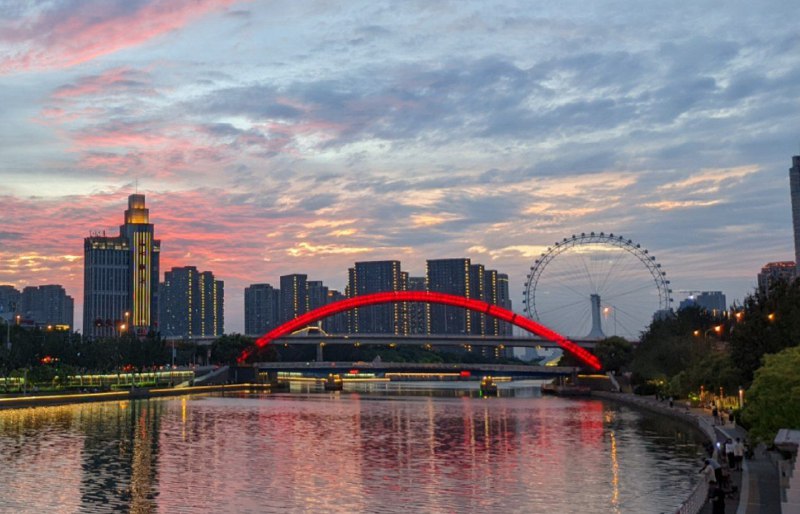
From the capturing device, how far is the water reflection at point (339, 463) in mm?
38656

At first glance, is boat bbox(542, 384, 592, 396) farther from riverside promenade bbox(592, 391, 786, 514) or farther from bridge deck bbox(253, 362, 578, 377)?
riverside promenade bbox(592, 391, 786, 514)

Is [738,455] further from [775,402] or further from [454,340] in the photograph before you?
[454,340]

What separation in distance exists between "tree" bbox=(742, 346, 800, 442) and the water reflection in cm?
431

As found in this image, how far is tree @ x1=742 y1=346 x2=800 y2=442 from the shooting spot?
4041 cm

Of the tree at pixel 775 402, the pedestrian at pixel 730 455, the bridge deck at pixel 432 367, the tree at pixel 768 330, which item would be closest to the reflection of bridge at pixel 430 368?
the bridge deck at pixel 432 367

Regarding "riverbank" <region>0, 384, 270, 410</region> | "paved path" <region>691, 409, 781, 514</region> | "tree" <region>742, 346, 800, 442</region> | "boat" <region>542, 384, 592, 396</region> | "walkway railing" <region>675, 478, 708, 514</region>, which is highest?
"tree" <region>742, 346, 800, 442</region>

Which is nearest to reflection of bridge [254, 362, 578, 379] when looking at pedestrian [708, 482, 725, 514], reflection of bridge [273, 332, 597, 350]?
reflection of bridge [273, 332, 597, 350]

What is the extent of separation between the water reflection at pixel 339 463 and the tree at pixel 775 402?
431cm

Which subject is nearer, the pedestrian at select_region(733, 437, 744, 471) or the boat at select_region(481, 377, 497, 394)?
the pedestrian at select_region(733, 437, 744, 471)

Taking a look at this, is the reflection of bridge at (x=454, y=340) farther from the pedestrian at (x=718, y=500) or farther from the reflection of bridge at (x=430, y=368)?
the pedestrian at (x=718, y=500)

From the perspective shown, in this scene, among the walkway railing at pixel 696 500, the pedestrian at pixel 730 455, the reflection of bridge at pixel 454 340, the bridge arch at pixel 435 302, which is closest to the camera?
the walkway railing at pixel 696 500

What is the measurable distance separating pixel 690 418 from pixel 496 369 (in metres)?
84.8

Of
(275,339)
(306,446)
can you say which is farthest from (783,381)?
(275,339)

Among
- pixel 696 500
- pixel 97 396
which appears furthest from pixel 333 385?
pixel 696 500
